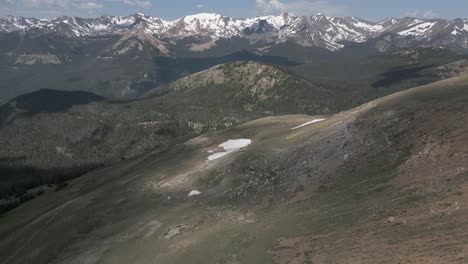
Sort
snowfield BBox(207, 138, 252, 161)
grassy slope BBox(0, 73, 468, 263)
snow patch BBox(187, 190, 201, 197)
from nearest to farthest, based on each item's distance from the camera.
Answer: grassy slope BBox(0, 73, 468, 263)
snow patch BBox(187, 190, 201, 197)
snowfield BBox(207, 138, 252, 161)

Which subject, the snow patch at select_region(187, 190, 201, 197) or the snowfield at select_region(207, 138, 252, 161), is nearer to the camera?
the snow patch at select_region(187, 190, 201, 197)

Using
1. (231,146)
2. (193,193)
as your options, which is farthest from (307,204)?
(231,146)

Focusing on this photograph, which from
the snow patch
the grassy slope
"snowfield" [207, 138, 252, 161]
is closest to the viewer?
the grassy slope

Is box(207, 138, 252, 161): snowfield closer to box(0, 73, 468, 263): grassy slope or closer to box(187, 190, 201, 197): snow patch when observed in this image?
box(0, 73, 468, 263): grassy slope

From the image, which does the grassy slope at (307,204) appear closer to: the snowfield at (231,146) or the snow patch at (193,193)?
the snow patch at (193,193)

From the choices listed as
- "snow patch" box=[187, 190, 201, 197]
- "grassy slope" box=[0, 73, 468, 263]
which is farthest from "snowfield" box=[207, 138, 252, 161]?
"snow patch" box=[187, 190, 201, 197]

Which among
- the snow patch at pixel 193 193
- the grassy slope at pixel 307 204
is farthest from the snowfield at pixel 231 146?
the snow patch at pixel 193 193

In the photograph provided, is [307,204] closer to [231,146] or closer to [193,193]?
[193,193]
